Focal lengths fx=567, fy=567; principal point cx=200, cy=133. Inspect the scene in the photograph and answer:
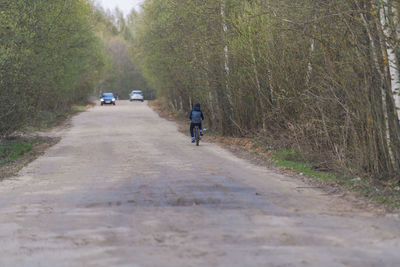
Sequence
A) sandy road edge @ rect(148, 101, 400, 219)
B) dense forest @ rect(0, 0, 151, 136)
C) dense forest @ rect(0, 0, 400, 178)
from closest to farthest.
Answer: sandy road edge @ rect(148, 101, 400, 219) → dense forest @ rect(0, 0, 400, 178) → dense forest @ rect(0, 0, 151, 136)

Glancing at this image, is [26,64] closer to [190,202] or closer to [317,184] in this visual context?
[317,184]

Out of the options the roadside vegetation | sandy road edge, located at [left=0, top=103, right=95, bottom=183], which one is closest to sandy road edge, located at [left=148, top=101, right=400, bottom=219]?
sandy road edge, located at [left=0, top=103, right=95, bottom=183]

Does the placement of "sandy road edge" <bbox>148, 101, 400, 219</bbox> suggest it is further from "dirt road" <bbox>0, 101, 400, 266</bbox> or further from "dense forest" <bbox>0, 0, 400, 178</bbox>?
"dense forest" <bbox>0, 0, 400, 178</bbox>

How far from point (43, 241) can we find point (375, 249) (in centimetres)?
373

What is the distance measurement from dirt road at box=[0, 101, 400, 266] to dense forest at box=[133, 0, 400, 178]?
1.93 metres

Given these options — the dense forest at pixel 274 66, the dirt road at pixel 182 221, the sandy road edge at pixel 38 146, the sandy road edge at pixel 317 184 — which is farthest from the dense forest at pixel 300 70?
the sandy road edge at pixel 38 146

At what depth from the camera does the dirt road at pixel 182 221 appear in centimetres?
585

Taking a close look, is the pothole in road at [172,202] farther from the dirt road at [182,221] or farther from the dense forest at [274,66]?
the dense forest at [274,66]

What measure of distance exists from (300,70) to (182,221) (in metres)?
10.2

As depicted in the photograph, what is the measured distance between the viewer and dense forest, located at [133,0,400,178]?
10.5 meters

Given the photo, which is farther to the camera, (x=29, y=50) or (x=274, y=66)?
(x=29, y=50)

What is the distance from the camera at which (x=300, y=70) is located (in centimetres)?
1677

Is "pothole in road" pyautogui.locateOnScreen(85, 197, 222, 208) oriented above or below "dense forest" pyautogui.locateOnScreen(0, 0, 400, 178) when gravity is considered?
below

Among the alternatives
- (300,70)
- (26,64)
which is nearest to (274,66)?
(300,70)
